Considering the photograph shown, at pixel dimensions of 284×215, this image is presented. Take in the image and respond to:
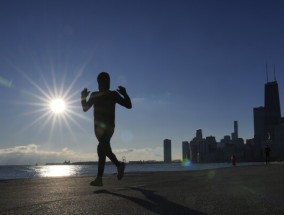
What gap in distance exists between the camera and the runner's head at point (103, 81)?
7.89m

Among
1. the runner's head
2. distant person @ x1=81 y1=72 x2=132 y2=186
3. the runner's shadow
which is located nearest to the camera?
the runner's shadow

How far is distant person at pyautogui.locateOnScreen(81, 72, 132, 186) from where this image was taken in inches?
298

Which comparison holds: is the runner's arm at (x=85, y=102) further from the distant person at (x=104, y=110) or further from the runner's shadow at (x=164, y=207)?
the runner's shadow at (x=164, y=207)

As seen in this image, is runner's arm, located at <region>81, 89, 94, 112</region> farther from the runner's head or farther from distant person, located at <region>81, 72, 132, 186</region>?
the runner's head

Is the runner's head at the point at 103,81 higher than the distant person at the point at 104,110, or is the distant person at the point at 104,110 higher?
the runner's head at the point at 103,81

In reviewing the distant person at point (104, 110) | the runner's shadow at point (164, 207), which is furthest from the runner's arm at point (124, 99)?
the runner's shadow at point (164, 207)

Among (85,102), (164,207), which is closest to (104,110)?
(85,102)

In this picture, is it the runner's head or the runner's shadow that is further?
the runner's head

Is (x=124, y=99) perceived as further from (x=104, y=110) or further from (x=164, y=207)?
(x=164, y=207)

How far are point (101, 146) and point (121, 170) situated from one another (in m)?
0.76

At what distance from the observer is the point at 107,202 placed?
4453 millimetres

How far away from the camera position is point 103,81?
7.89 metres

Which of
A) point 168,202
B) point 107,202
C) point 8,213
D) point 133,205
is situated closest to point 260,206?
point 168,202

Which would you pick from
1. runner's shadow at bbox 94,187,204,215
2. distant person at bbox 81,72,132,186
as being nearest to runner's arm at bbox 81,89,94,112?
distant person at bbox 81,72,132,186
